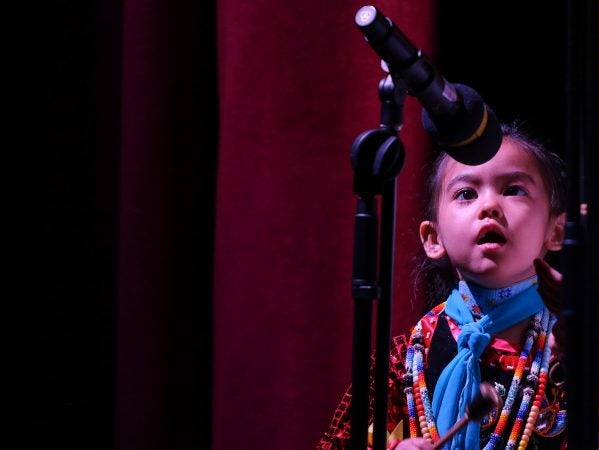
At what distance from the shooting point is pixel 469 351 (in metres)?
0.97

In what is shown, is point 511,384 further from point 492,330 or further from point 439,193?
point 439,193

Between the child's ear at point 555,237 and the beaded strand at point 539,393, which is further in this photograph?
the child's ear at point 555,237

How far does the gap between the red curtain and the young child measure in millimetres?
189

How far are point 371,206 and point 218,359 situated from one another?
2.25ft

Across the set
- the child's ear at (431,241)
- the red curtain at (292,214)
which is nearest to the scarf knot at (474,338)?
the child's ear at (431,241)

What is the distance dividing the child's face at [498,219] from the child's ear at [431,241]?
0.03 m

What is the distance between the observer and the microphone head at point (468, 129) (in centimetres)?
69

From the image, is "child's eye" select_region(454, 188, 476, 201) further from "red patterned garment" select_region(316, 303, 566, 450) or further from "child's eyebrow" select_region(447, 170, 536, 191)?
"red patterned garment" select_region(316, 303, 566, 450)

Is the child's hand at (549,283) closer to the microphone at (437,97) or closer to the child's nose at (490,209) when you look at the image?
the microphone at (437,97)

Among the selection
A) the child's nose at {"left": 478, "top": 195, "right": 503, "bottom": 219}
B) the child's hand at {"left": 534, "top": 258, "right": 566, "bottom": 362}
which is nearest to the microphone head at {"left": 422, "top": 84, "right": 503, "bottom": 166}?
the child's hand at {"left": 534, "top": 258, "right": 566, "bottom": 362}

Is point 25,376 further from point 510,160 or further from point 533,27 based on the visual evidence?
point 533,27

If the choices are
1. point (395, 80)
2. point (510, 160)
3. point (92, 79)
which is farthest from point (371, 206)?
point (92, 79)

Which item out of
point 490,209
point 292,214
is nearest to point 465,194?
point 490,209

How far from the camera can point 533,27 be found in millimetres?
1189
